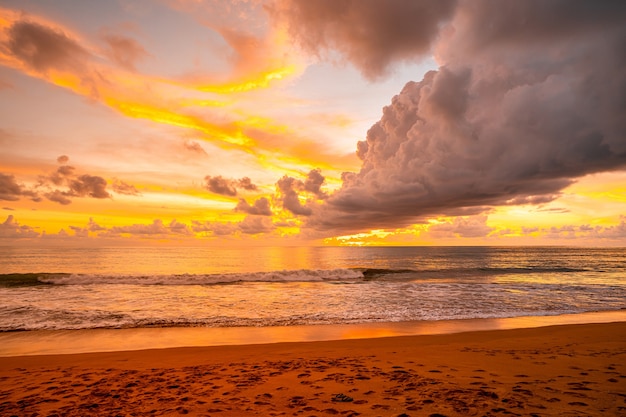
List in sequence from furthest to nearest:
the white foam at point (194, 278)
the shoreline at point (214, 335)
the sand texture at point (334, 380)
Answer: the white foam at point (194, 278) < the shoreline at point (214, 335) < the sand texture at point (334, 380)

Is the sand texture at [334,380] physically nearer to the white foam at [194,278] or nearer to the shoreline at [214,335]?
the shoreline at [214,335]

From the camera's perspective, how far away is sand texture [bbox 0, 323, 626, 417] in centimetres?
644

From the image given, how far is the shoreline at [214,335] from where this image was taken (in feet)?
42.6

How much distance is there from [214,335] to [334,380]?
8483 millimetres

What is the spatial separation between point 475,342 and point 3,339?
20057mm

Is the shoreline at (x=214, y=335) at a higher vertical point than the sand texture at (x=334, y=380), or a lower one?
lower

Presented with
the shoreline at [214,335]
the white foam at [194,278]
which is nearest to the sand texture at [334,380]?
the shoreline at [214,335]

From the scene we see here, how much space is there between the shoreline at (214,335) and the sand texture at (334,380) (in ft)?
4.19

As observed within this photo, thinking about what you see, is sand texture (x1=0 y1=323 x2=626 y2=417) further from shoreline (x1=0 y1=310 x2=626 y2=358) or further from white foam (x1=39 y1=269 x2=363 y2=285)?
white foam (x1=39 y1=269 x2=363 y2=285)

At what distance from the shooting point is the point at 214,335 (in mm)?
14805

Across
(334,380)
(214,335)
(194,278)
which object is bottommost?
(194,278)

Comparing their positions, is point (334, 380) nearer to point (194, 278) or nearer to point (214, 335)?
point (214, 335)

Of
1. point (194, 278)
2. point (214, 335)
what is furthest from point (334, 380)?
point (194, 278)

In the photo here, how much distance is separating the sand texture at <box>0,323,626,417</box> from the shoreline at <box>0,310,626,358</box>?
4.19 feet
